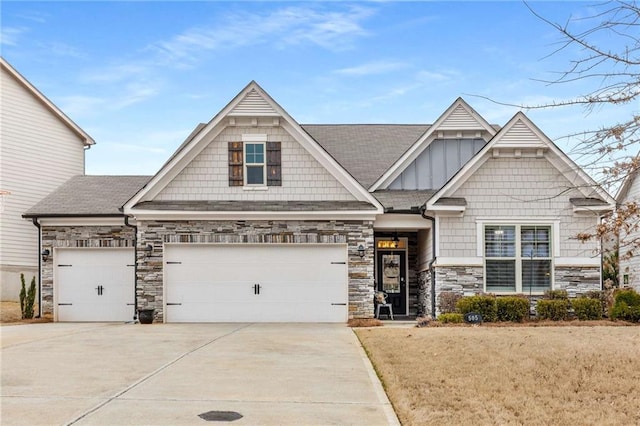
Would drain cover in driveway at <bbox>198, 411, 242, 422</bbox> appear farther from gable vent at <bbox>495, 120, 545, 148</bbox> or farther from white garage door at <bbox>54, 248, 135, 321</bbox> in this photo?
white garage door at <bbox>54, 248, 135, 321</bbox>

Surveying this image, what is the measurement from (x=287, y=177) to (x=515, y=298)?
701 centimetres

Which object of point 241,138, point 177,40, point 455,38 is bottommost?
point 241,138

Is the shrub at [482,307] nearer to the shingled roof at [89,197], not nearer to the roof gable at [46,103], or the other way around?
the shingled roof at [89,197]

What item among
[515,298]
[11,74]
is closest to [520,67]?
[515,298]

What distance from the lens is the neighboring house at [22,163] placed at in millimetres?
28266

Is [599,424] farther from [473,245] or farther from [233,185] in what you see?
[233,185]

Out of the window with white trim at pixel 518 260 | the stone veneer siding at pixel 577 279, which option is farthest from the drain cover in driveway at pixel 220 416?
the stone veneer siding at pixel 577 279

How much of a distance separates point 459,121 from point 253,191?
22.3 feet

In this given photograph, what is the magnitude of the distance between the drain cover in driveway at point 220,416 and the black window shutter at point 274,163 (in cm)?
1269

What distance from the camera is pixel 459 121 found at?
22094 mm

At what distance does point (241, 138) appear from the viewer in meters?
20.3

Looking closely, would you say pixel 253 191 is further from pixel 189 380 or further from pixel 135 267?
pixel 189 380

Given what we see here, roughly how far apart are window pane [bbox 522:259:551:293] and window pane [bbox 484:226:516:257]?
52 centimetres

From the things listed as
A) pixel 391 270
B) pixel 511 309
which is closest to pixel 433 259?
pixel 511 309
